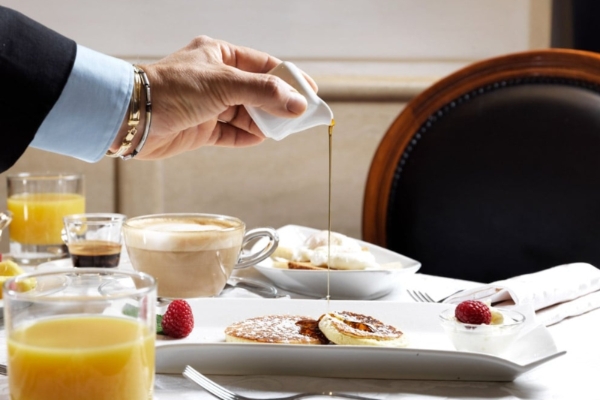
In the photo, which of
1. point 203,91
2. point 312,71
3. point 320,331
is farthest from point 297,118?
point 312,71

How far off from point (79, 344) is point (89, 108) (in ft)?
1.63

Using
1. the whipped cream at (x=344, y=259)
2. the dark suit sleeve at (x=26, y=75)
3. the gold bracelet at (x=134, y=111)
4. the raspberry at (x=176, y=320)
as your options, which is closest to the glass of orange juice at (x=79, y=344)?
the raspberry at (x=176, y=320)

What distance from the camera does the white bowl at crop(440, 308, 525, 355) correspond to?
93cm

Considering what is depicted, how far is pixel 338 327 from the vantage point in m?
0.94

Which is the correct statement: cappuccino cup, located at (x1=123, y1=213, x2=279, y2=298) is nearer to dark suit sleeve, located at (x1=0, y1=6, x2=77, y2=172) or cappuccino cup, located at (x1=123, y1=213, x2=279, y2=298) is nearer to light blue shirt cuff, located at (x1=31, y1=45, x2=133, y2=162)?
light blue shirt cuff, located at (x1=31, y1=45, x2=133, y2=162)

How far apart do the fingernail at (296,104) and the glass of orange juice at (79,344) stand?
1.61 feet

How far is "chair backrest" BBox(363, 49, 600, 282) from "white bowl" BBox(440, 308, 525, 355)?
938 mm

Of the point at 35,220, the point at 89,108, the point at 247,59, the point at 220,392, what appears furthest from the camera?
the point at 35,220

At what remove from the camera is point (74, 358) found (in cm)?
68

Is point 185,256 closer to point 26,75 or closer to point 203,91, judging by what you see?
point 203,91

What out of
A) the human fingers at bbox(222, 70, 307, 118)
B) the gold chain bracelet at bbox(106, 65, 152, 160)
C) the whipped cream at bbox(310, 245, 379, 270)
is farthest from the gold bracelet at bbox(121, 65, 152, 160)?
the whipped cream at bbox(310, 245, 379, 270)

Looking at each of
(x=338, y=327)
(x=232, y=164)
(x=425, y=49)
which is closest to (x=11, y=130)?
(x=338, y=327)

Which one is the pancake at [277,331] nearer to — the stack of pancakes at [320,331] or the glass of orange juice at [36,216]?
the stack of pancakes at [320,331]

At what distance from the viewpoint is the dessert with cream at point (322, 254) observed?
1328 millimetres
